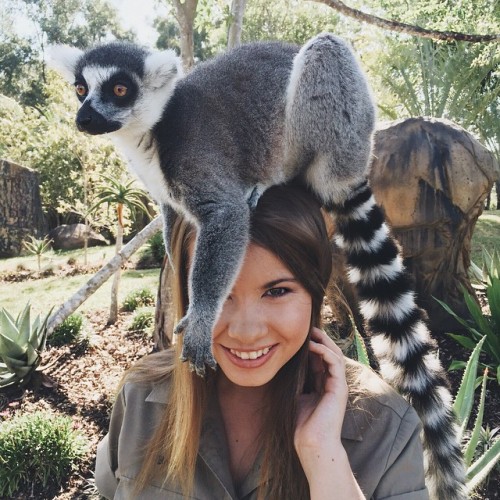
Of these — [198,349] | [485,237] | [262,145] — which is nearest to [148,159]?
[262,145]

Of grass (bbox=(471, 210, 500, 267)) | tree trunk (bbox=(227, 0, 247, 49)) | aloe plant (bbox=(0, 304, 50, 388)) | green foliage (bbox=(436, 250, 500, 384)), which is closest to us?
tree trunk (bbox=(227, 0, 247, 49))

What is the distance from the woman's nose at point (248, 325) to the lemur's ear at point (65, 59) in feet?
5.11

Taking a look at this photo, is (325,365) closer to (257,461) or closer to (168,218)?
(257,461)

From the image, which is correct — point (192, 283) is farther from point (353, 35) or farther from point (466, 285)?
point (353, 35)

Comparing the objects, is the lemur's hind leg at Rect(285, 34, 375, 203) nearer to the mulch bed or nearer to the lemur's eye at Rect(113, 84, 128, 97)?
the lemur's eye at Rect(113, 84, 128, 97)

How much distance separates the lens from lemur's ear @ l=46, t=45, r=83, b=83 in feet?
7.98

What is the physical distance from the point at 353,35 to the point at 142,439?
21680 millimetres

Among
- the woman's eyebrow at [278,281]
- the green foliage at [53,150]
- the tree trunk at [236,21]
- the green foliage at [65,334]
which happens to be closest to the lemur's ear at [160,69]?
the woman's eyebrow at [278,281]

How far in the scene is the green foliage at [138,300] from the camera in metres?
8.45

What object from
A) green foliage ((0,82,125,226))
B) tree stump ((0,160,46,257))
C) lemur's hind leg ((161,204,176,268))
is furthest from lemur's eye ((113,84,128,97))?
tree stump ((0,160,46,257))

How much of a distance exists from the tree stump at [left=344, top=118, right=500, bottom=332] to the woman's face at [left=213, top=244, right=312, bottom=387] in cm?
459

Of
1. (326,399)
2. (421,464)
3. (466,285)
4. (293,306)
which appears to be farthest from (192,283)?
(466,285)

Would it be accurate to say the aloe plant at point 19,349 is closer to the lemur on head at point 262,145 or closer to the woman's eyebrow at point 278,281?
the lemur on head at point 262,145

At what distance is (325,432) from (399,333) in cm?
84
